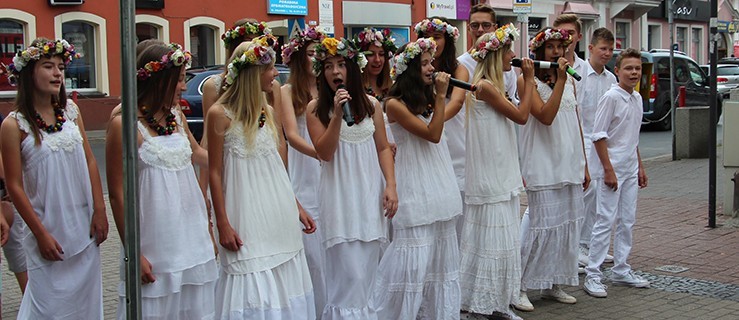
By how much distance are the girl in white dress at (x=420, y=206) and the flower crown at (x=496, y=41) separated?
52 cm

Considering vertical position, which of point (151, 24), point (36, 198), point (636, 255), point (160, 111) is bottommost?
point (636, 255)

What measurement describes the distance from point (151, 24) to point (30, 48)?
1990 cm

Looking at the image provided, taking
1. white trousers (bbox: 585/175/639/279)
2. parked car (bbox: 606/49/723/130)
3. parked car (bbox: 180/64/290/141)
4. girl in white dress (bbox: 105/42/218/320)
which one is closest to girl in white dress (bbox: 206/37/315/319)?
girl in white dress (bbox: 105/42/218/320)

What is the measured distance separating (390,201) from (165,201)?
1.38 metres

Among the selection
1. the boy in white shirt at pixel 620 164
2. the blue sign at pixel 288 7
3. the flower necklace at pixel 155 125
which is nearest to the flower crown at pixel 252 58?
the flower necklace at pixel 155 125

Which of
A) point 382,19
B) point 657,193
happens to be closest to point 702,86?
point 382,19

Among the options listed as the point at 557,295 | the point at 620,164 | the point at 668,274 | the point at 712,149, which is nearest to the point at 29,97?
the point at 557,295

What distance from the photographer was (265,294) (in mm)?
4844

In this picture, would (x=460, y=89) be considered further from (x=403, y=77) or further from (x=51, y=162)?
(x=51, y=162)

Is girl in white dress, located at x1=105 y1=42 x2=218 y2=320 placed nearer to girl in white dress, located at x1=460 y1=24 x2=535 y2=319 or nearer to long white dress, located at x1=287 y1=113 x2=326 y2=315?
long white dress, located at x1=287 y1=113 x2=326 y2=315

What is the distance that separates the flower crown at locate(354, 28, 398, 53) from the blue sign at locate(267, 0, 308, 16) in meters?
21.1

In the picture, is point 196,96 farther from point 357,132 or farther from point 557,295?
point 357,132

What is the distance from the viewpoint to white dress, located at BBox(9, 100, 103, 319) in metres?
4.96

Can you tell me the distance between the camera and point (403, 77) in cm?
596
